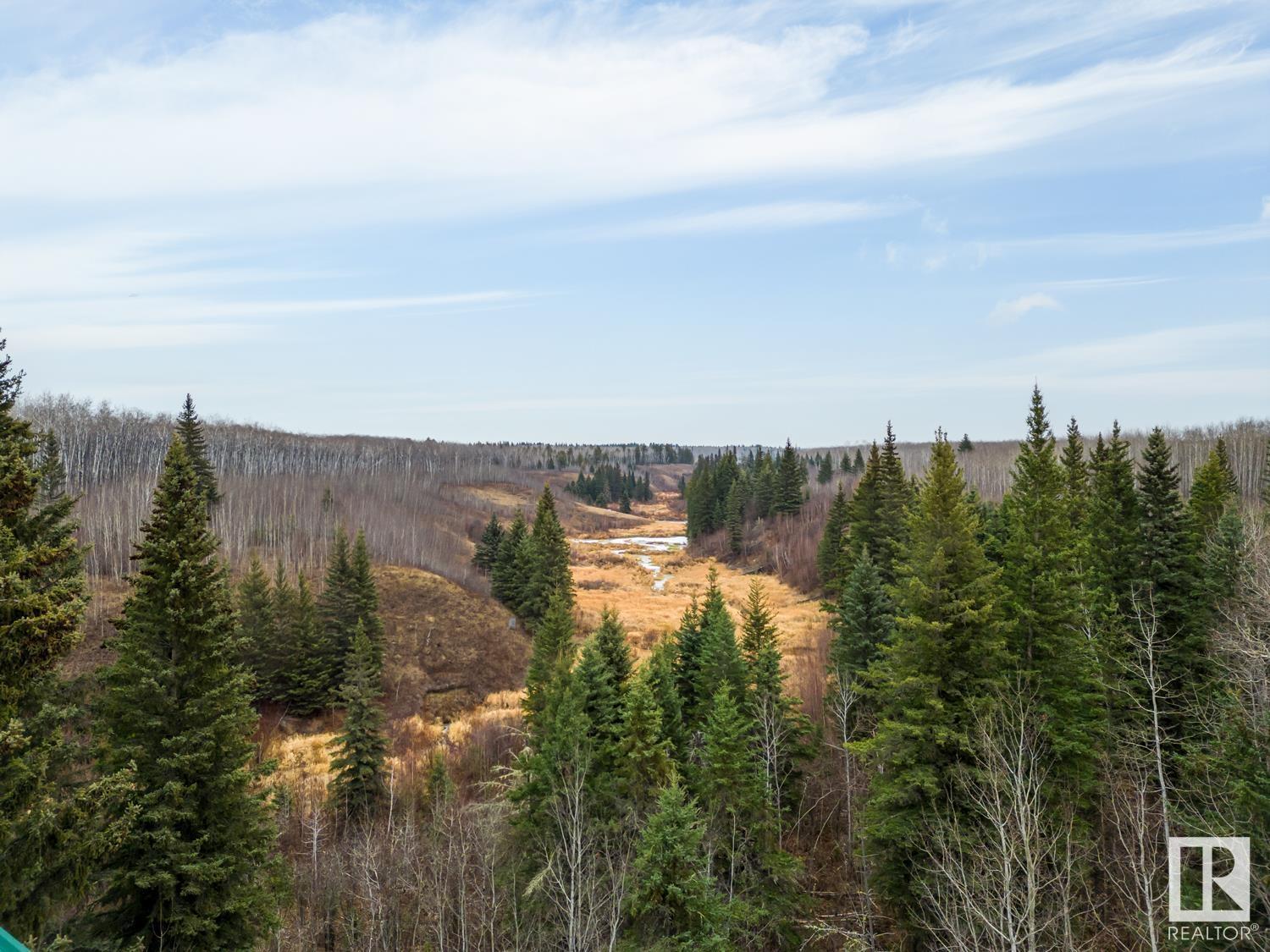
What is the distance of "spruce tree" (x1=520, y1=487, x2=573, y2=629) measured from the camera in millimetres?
62688

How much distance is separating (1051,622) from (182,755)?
69.5 ft

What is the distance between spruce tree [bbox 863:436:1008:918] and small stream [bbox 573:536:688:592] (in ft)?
253

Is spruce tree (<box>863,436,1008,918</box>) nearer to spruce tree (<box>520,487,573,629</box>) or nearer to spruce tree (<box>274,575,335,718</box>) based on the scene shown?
spruce tree (<box>274,575,335,718</box>)

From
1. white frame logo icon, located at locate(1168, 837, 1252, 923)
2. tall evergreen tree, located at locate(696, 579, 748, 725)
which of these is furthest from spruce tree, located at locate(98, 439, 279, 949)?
white frame logo icon, located at locate(1168, 837, 1252, 923)

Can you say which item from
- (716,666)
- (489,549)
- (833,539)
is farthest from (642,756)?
(489,549)

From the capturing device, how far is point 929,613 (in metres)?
19.1

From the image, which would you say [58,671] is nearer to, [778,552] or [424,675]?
[424,675]

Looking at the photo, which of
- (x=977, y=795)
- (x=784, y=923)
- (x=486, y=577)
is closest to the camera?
(x=977, y=795)

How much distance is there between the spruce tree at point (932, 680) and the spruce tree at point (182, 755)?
14.0 m

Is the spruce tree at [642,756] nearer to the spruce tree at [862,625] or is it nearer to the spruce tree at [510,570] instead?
the spruce tree at [862,625]

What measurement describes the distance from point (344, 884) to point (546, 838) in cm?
887

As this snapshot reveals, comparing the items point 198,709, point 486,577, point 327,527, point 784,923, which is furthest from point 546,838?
point 327,527

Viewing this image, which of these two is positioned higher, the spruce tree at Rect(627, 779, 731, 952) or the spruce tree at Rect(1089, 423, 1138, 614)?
the spruce tree at Rect(1089, 423, 1138, 614)

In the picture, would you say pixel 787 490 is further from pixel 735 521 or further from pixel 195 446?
pixel 195 446
